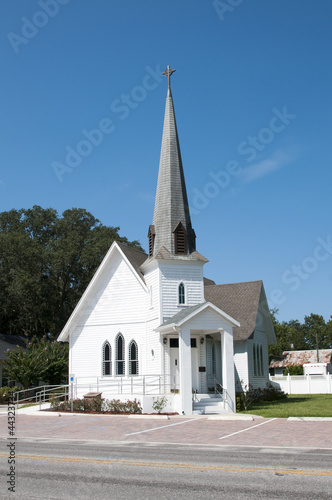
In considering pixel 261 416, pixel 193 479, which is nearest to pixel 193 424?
pixel 261 416

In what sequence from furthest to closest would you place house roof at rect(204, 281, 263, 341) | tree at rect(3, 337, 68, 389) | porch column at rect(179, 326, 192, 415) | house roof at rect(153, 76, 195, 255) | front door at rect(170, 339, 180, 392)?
tree at rect(3, 337, 68, 389), house roof at rect(204, 281, 263, 341), house roof at rect(153, 76, 195, 255), front door at rect(170, 339, 180, 392), porch column at rect(179, 326, 192, 415)

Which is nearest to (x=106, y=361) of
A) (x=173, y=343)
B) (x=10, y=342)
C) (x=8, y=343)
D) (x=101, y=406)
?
(x=173, y=343)

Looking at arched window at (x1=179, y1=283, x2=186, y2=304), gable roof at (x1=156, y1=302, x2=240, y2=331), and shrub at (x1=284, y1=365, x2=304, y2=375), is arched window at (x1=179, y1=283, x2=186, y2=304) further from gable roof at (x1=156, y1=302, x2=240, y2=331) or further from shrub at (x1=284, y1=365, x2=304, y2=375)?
shrub at (x1=284, y1=365, x2=304, y2=375)

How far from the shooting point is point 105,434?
52.7 feet

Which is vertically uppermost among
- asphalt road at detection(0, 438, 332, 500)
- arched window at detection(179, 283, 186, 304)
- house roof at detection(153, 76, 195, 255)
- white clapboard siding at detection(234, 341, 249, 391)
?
house roof at detection(153, 76, 195, 255)

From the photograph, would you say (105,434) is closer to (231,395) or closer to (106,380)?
(231,395)

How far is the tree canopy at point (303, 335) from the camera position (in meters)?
87.6

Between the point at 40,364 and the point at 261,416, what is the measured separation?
15.6 meters

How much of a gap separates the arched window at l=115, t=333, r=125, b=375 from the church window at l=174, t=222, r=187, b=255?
5744mm

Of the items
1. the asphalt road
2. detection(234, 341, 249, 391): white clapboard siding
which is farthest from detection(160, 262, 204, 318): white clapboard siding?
the asphalt road

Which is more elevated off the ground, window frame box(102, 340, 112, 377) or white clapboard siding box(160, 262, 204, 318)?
white clapboard siding box(160, 262, 204, 318)

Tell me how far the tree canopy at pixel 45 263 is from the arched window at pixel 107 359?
564 inches

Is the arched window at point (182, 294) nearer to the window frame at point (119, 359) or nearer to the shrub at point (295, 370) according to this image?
the window frame at point (119, 359)

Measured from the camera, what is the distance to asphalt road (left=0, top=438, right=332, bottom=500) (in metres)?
7.58
